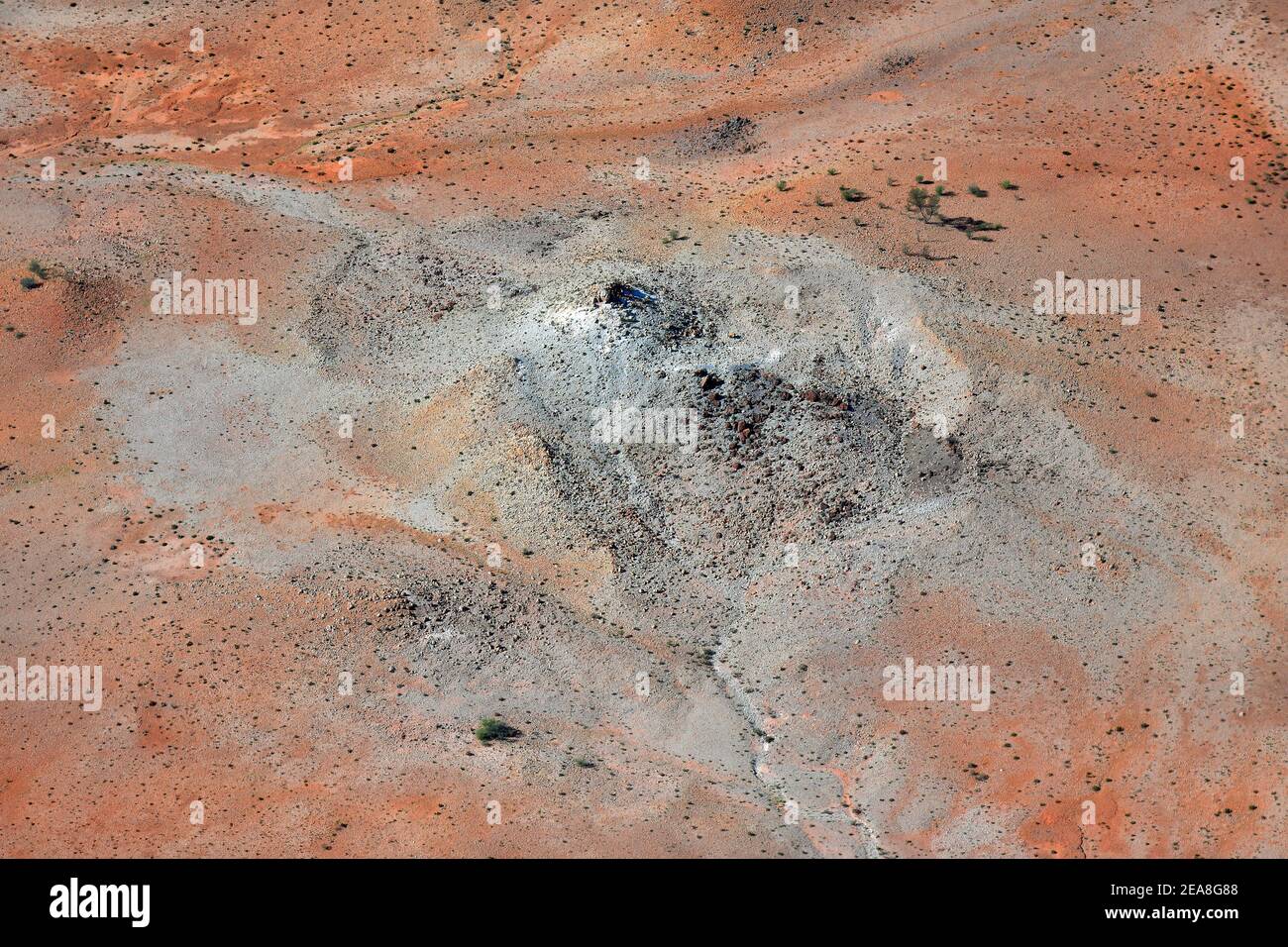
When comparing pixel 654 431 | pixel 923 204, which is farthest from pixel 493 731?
pixel 923 204

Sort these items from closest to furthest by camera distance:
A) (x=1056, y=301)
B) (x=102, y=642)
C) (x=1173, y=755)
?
(x=1173, y=755)
(x=102, y=642)
(x=1056, y=301)

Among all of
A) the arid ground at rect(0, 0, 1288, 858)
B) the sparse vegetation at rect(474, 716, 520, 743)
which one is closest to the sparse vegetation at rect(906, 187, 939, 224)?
the arid ground at rect(0, 0, 1288, 858)

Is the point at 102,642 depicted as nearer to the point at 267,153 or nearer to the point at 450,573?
the point at 450,573

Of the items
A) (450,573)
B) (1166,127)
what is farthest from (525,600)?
(1166,127)

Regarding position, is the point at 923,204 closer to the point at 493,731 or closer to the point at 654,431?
the point at 654,431

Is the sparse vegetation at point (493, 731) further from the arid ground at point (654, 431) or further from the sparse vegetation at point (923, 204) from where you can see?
the sparse vegetation at point (923, 204)
